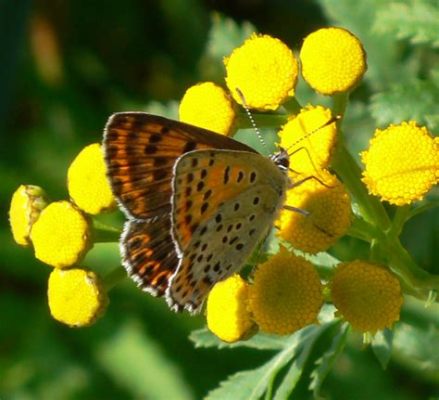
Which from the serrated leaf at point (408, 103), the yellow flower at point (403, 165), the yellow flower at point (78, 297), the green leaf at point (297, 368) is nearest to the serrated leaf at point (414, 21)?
the serrated leaf at point (408, 103)

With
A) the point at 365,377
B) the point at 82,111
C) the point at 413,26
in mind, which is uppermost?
the point at 413,26

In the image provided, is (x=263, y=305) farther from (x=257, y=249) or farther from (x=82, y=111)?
(x=82, y=111)

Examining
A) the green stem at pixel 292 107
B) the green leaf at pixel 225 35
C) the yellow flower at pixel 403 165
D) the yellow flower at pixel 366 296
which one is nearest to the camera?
the yellow flower at pixel 366 296

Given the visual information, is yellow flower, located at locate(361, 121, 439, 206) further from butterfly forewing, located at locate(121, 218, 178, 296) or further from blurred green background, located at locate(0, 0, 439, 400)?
blurred green background, located at locate(0, 0, 439, 400)

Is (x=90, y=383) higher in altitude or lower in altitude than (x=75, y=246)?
lower

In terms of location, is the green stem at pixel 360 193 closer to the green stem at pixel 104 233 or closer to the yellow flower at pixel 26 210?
the green stem at pixel 104 233

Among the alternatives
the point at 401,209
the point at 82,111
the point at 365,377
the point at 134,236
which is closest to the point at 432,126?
the point at 401,209

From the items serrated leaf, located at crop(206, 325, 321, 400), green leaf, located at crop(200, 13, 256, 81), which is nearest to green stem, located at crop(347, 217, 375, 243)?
serrated leaf, located at crop(206, 325, 321, 400)
